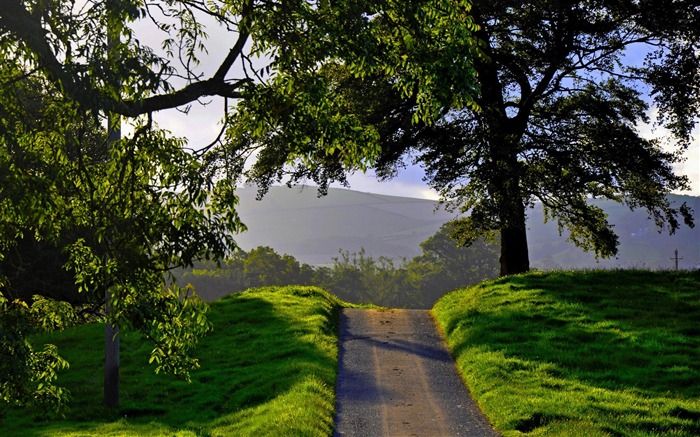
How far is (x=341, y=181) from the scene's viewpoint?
114ft

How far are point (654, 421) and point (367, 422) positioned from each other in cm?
624

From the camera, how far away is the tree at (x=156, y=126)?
10.3 meters

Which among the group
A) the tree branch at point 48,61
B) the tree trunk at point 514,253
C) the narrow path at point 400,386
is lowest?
the narrow path at point 400,386

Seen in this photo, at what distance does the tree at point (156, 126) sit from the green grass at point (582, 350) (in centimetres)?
779

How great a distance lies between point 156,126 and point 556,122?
24.8 meters

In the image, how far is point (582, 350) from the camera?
2216cm

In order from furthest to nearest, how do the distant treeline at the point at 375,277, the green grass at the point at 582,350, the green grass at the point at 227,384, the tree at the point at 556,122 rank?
the distant treeline at the point at 375,277, the tree at the point at 556,122, the green grass at the point at 227,384, the green grass at the point at 582,350

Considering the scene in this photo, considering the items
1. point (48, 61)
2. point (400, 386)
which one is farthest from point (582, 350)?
point (48, 61)

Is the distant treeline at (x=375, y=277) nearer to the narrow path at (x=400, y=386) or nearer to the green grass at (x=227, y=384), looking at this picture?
the green grass at (x=227, y=384)

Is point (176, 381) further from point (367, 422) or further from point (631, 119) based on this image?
point (631, 119)

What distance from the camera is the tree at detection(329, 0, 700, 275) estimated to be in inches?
1168

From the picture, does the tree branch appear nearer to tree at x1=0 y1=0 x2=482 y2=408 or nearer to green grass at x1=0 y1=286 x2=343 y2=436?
tree at x1=0 y1=0 x2=482 y2=408

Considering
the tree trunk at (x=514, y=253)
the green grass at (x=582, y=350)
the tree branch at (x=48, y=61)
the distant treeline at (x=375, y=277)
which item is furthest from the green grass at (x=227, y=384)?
the distant treeline at (x=375, y=277)

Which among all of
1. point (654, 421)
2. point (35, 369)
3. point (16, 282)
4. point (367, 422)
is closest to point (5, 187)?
point (35, 369)
